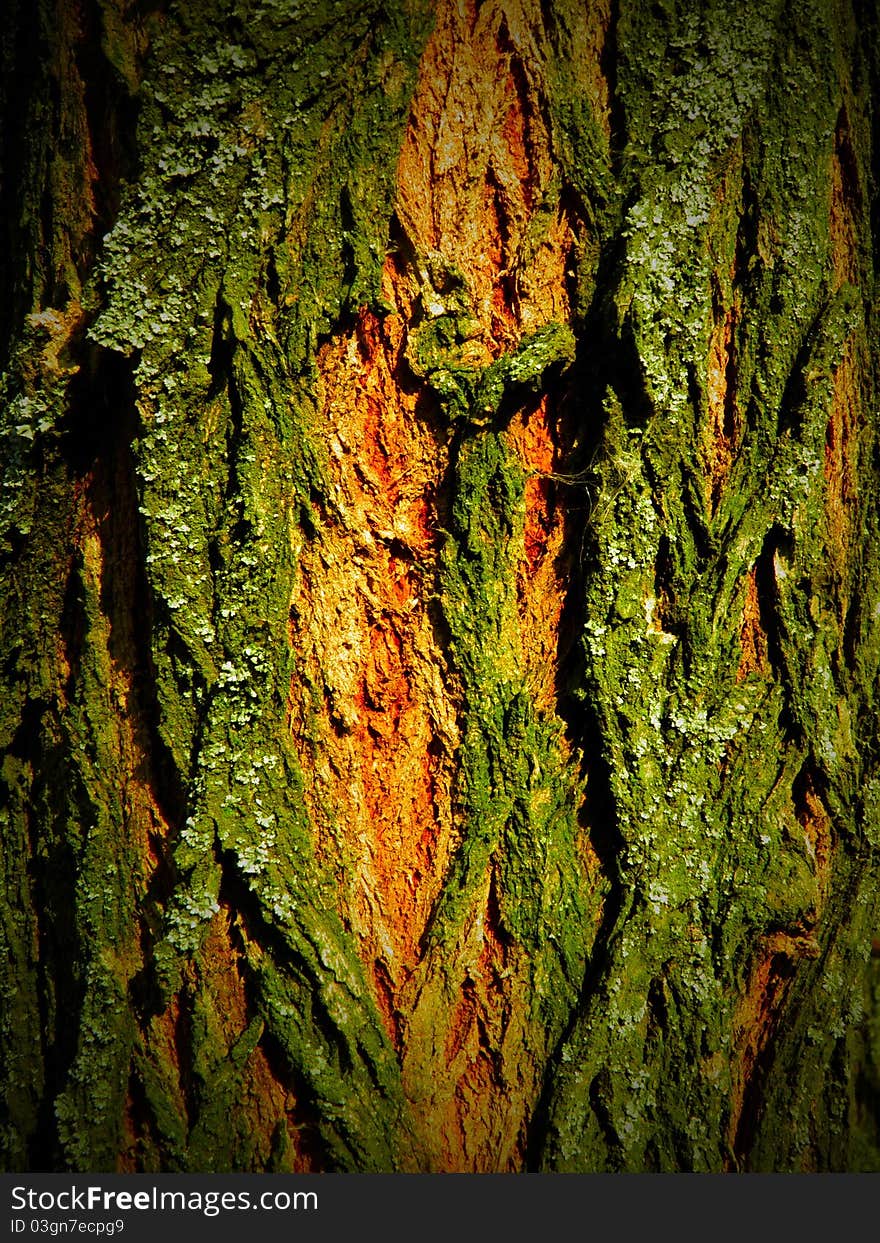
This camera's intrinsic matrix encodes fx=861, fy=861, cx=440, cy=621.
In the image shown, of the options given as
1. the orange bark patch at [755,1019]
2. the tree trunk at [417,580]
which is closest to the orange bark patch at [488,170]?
the tree trunk at [417,580]

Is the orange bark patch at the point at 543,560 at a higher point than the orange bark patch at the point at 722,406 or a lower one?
lower

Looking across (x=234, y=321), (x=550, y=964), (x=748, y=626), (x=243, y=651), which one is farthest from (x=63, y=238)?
(x=550, y=964)

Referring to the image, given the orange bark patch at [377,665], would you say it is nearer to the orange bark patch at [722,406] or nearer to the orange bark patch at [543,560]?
the orange bark patch at [543,560]

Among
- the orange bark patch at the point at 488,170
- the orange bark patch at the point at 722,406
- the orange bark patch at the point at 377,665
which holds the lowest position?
the orange bark patch at the point at 377,665

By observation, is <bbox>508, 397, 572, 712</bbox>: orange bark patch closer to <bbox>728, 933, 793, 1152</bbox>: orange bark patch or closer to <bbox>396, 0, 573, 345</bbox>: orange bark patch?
<bbox>396, 0, 573, 345</bbox>: orange bark patch

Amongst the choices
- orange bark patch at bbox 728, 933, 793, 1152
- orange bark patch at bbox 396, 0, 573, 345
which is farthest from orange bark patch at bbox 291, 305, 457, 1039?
orange bark patch at bbox 728, 933, 793, 1152

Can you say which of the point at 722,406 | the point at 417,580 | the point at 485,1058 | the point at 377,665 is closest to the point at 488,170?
the point at 722,406

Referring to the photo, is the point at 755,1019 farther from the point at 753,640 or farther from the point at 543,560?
the point at 543,560

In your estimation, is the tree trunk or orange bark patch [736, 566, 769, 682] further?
orange bark patch [736, 566, 769, 682]
